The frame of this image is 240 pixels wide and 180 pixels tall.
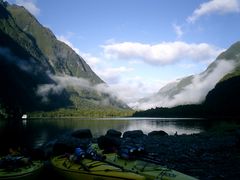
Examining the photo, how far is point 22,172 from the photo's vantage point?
Answer: 16.0 m

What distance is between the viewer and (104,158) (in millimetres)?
18031

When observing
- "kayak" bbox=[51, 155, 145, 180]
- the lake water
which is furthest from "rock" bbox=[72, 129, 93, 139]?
"kayak" bbox=[51, 155, 145, 180]

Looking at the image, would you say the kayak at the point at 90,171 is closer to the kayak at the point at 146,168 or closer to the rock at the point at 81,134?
the kayak at the point at 146,168

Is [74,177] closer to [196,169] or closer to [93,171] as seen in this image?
[93,171]

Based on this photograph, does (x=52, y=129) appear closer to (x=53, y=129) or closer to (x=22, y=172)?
(x=53, y=129)

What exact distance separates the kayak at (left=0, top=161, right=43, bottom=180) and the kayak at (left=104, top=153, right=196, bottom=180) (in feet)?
13.0

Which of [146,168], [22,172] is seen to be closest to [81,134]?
[22,172]

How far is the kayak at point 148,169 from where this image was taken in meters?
14.4

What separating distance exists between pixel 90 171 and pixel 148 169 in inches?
113

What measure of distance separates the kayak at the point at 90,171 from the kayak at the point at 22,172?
135cm

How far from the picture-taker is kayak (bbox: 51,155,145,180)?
14594 millimetres

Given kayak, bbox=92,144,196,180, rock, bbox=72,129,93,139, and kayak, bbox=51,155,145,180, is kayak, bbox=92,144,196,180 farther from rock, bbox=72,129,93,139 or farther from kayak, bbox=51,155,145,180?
rock, bbox=72,129,93,139

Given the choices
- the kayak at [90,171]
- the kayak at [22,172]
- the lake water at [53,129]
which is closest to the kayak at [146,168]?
the kayak at [90,171]

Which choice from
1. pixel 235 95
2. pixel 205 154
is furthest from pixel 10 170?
pixel 235 95
